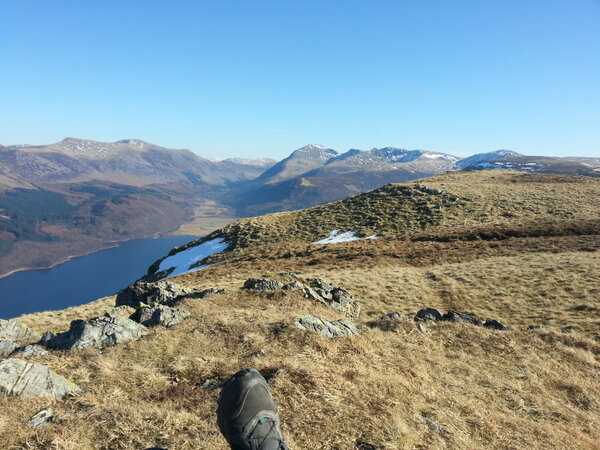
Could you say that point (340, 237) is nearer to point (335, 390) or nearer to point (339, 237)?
point (339, 237)

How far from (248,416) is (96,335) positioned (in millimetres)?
8452

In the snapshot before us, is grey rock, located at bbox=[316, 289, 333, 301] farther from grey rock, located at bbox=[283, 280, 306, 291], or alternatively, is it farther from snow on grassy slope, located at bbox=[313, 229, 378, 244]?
snow on grassy slope, located at bbox=[313, 229, 378, 244]

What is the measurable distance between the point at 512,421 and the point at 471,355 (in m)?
4.13

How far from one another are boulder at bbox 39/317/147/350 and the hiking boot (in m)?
7.39

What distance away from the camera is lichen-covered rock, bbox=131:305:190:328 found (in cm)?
1228

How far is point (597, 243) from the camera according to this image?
3362 cm

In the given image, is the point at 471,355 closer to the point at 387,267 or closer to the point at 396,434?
the point at 396,434

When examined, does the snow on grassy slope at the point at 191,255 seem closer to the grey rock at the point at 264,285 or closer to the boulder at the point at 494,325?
the grey rock at the point at 264,285

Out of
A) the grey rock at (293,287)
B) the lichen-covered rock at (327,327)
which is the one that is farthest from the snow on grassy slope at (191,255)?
the lichen-covered rock at (327,327)

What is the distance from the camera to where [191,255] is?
51.2 metres

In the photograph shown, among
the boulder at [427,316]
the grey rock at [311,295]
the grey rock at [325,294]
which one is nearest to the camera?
the boulder at [427,316]

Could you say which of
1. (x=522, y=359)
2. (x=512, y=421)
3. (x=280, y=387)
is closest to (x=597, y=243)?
(x=522, y=359)

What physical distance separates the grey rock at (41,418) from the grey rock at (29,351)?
11.9ft

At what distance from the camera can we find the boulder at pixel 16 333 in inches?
521
